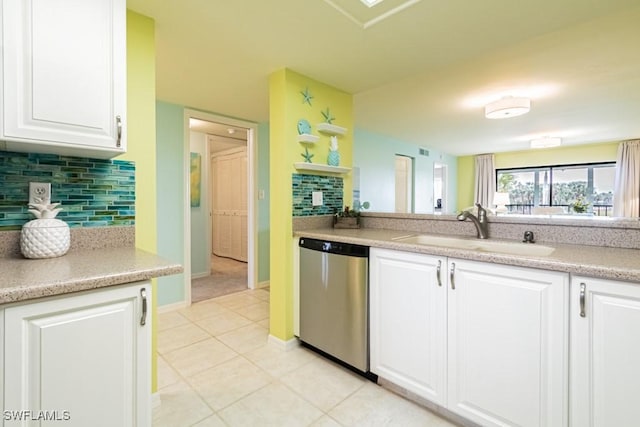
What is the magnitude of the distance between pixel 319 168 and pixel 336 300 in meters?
1.04

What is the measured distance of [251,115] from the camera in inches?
137

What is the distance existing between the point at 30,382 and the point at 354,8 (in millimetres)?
2030

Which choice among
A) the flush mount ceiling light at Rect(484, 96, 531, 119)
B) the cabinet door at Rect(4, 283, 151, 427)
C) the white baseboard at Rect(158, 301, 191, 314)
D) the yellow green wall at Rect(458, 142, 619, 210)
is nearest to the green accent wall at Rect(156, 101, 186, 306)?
the white baseboard at Rect(158, 301, 191, 314)

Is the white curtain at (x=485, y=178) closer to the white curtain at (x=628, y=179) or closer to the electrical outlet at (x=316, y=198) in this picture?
the white curtain at (x=628, y=179)

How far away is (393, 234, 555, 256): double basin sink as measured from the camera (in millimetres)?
1603

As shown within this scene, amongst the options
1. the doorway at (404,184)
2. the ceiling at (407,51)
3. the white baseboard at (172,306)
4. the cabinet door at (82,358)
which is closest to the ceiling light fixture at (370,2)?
the ceiling at (407,51)

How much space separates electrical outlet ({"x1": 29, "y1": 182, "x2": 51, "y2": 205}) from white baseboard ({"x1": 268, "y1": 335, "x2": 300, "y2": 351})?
1.67 m

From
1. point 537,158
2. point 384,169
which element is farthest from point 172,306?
point 537,158

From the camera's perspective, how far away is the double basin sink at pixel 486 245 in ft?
5.26

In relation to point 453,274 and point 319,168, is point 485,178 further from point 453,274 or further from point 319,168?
point 453,274

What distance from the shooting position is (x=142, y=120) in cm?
158

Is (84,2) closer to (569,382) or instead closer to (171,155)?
(171,155)

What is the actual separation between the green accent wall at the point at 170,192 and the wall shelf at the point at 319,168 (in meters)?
1.58

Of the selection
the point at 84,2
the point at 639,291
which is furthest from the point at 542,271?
the point at 84,2
